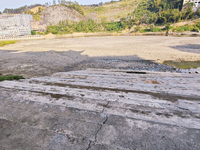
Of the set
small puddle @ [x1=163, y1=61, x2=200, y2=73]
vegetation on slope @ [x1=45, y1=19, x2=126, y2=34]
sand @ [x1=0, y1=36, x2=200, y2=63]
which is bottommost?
small puddle @ [x1=163, y1=61, x2=200, y2=73]

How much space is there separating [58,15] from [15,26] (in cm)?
2260

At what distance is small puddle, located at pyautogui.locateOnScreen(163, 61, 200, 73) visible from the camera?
31.2 feet

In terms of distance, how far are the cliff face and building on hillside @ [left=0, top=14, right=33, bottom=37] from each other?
1058 cm

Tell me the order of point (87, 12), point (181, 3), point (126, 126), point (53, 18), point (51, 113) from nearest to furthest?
1. point (126, 126)
2. point (51, 113)
3. point (181, 3)
4. point (53, 18)
5. point (87, 12)

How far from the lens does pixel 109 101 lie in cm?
183

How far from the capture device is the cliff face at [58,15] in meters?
62.9

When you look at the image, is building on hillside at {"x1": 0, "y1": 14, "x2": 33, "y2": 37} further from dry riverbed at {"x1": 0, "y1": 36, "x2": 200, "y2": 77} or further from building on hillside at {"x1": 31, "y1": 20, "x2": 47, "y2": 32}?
dry riverbed at {"x1": 0, "y1": 36, "x2": 200, "y2": 77}

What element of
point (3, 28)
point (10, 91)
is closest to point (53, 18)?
point (3, 28)

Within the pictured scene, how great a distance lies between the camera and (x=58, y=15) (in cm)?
6462

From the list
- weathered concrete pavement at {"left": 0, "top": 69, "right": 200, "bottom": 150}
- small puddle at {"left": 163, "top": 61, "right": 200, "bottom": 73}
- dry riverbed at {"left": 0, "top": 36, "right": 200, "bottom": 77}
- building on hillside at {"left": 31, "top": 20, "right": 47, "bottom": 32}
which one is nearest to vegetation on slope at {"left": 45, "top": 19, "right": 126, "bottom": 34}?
building on hillside at {"left": 31, "top": 20, "right": 47, "bottom": 32}

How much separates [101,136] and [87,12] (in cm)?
8827

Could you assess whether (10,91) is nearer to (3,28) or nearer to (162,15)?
(162,15)

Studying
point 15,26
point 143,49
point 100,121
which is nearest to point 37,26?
point 15,26

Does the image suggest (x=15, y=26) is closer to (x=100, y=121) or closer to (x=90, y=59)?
(x=90, y=59)
